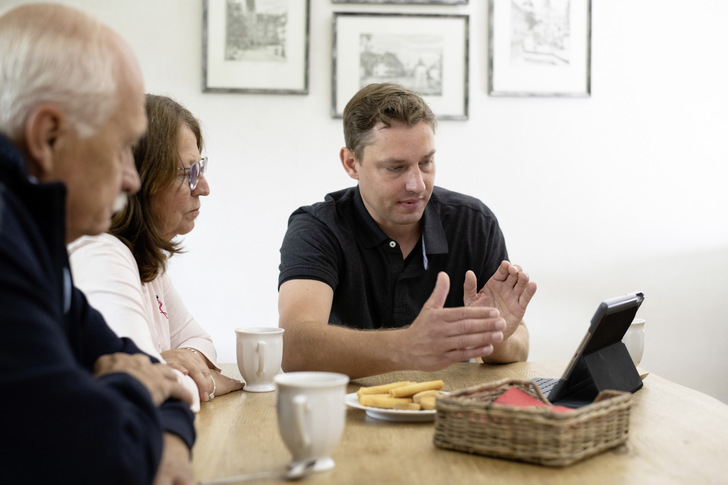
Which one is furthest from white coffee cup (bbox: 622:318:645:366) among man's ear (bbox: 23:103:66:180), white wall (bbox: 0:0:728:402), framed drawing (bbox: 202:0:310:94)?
framed drawing (bbox: 202:0:310:94)

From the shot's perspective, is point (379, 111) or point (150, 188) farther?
point (379, 111)

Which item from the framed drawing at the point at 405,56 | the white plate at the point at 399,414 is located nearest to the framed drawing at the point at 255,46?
the framed drawing at the point at 405,56

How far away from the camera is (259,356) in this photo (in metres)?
1.41

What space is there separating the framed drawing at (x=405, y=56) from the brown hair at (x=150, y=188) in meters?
1.56

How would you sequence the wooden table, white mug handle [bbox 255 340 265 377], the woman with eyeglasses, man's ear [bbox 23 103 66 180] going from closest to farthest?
1. man's ear [bbox 23 103 66 180]
2. the wooden table
3. the woman with eyeglasses
4. white mug handle [bbox 255 340 265 377]

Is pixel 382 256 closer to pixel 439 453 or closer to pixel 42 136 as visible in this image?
pixel 439 453

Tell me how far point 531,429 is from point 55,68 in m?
0.71

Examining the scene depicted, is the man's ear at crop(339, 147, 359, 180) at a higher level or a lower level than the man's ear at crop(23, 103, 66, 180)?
higher

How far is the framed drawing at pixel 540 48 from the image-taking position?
10.1 ft

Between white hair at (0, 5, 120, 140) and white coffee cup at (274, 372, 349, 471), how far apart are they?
385mm

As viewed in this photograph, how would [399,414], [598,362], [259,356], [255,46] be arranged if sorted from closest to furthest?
[399,414] < [598,362] < [259,356] < [255,46]

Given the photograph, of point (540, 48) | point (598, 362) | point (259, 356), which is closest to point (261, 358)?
point (259, 356)

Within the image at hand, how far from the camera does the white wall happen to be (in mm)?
3057

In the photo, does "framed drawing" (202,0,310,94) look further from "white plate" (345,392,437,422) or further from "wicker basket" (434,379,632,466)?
"wicker basket" (434,379,632,466)
